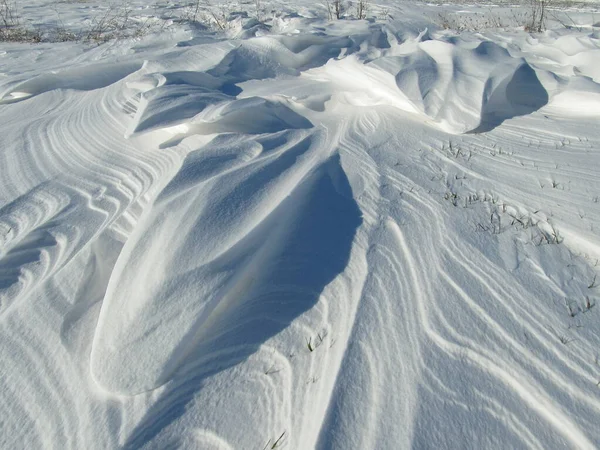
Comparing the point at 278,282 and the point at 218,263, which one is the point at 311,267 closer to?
the point at 278,282

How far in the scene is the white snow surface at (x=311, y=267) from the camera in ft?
4.26

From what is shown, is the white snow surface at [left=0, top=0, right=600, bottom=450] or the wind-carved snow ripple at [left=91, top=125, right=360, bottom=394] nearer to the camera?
the white snow surface at [left=0, top=0, right=600, bottom=450]

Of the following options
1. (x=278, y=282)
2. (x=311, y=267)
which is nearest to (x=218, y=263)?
(x=278, y=282)

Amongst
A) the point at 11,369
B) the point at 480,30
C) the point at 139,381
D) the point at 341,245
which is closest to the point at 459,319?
the point at 341,245

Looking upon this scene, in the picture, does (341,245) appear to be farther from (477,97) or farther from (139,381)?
(477,97)

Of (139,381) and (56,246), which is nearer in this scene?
(139,381)

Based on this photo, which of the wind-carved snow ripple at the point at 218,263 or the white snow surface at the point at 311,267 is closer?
the white snow surface at the point at 311,267

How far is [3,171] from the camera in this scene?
2.66m

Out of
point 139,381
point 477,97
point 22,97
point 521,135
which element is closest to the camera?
point 139,381

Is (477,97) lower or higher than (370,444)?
higher

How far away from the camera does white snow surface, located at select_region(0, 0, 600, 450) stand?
130 cm

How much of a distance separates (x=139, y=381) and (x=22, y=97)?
3333mm

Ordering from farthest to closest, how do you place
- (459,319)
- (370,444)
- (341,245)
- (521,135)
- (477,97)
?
(477,97), (521,135), (341,245), (459,319), (370,444)

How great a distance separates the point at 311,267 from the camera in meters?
1.79
